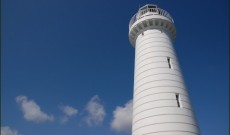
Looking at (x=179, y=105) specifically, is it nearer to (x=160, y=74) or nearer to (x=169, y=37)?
(x=160, y=74)

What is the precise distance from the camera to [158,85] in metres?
14.4

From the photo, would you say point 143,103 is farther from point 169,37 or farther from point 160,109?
point 169,37

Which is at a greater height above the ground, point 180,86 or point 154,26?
point 154,26

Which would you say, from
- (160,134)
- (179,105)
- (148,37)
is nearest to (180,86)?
(179,105)

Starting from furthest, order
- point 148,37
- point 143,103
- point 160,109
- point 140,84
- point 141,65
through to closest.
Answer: point 148,37 → point 141,65 → point 140,84 → point 143,103 → point 160,109

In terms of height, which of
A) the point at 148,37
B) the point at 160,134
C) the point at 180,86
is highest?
the point at 148,37

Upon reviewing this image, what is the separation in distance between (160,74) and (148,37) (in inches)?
159

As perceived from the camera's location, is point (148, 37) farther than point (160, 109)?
Yes

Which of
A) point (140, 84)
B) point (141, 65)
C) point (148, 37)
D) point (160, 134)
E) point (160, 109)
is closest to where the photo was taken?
point (160, 134)

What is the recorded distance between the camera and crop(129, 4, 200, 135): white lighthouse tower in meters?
13.0

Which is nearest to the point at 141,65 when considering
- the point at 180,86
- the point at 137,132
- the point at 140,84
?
the point at 140,84

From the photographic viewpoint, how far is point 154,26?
18.4 m

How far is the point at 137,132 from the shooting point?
1365cm

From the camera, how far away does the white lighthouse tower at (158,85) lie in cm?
1297
